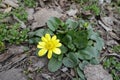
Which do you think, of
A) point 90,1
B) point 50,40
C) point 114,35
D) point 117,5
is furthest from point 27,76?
point 117,5

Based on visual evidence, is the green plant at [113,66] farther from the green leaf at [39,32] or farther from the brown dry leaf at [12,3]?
the brown dry leaf at [12,3]

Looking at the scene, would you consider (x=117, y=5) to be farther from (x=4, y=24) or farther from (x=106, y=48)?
(x=4, y=24)

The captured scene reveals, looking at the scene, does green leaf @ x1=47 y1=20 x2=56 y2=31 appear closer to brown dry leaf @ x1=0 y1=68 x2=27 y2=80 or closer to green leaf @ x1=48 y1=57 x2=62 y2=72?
green leaf @ x1=48 y1=57 x2=62 y2=72

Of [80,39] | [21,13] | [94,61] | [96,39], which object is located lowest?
[94,61]

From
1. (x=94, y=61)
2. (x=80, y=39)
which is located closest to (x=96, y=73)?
(x=94, y=61)

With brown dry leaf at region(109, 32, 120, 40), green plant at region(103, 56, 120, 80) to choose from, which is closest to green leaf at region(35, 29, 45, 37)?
green plant at region(103, 56, 120, 80)

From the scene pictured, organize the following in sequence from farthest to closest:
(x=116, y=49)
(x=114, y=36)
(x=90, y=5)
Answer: (x=90, y=5)
(x=114, y=36)
(x=116, y=49)

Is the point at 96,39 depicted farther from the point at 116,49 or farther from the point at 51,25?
the point at 51,25
